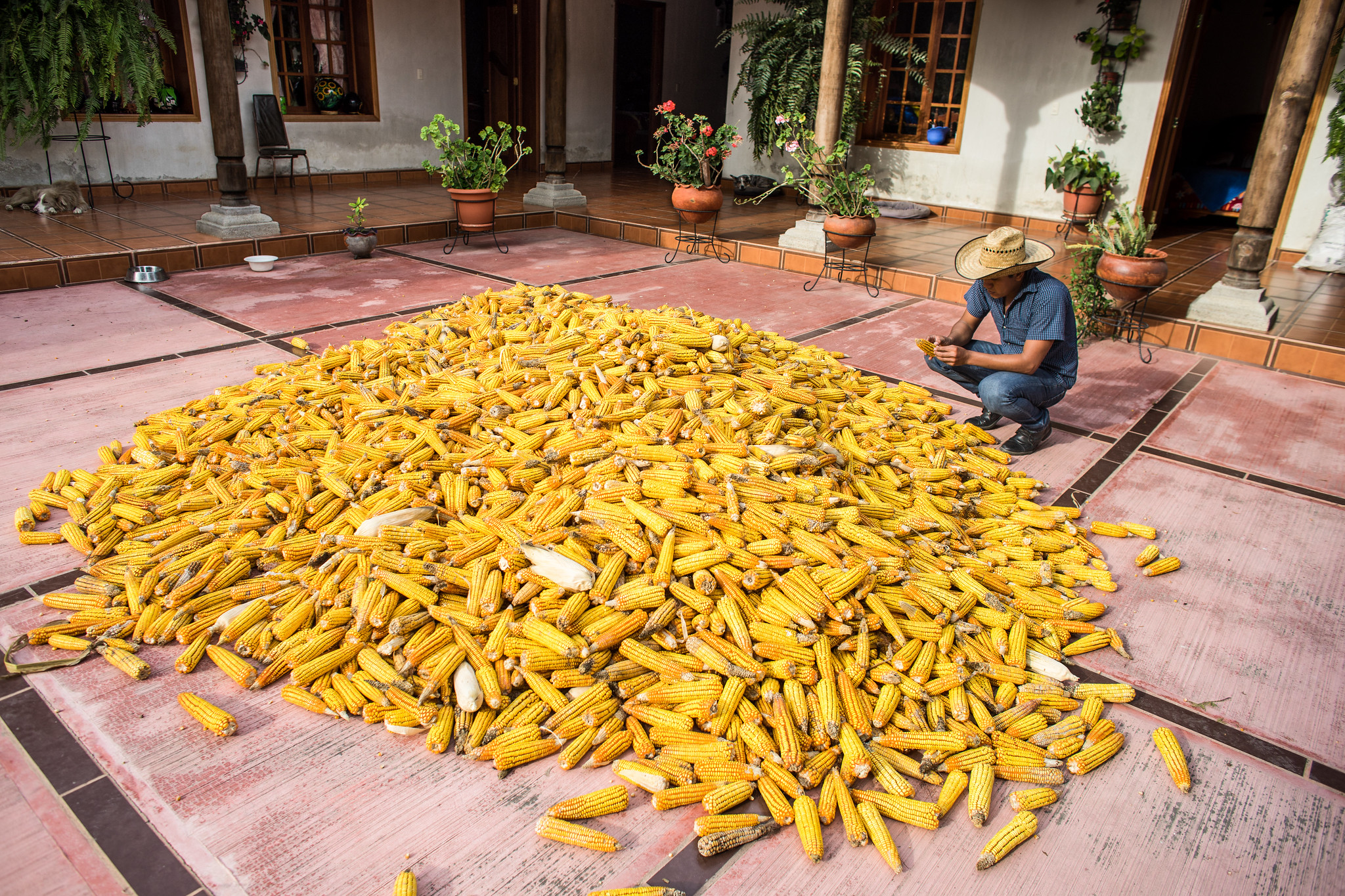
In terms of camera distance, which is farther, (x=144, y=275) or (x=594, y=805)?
(x=144, y=275)

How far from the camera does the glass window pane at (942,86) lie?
10.0m

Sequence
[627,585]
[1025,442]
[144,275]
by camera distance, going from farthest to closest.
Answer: [144,275] < [1025,442] < [627,585]

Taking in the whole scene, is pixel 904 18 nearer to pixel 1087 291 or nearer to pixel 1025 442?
pixel 1087 291

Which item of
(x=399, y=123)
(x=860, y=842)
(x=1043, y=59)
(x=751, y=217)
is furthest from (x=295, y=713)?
(x=399, y=123)

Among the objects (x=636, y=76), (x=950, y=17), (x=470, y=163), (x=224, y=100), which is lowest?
(x=470, y=163)

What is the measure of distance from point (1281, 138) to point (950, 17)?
535 cm

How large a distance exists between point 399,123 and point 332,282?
18.6 feet

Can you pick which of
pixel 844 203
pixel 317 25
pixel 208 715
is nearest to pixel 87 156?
pixel 317 25

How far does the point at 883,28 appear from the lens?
32.9 feet

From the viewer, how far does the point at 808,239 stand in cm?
786

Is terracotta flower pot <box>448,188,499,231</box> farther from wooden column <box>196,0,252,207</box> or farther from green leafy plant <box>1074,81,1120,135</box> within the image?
green leafy plant <box>1074,81,1120,135</box>

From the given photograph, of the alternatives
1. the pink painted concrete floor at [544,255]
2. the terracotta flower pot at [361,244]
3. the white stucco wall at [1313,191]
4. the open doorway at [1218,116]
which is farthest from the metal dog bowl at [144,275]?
the white stucco wall at [1313,191]

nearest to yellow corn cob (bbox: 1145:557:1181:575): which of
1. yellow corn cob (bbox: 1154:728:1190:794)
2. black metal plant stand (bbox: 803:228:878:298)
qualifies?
yellow corn cob (bbox: 1154:728:1190:794)

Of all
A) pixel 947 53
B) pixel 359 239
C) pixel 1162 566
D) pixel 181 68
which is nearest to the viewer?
pixel 1162 566
